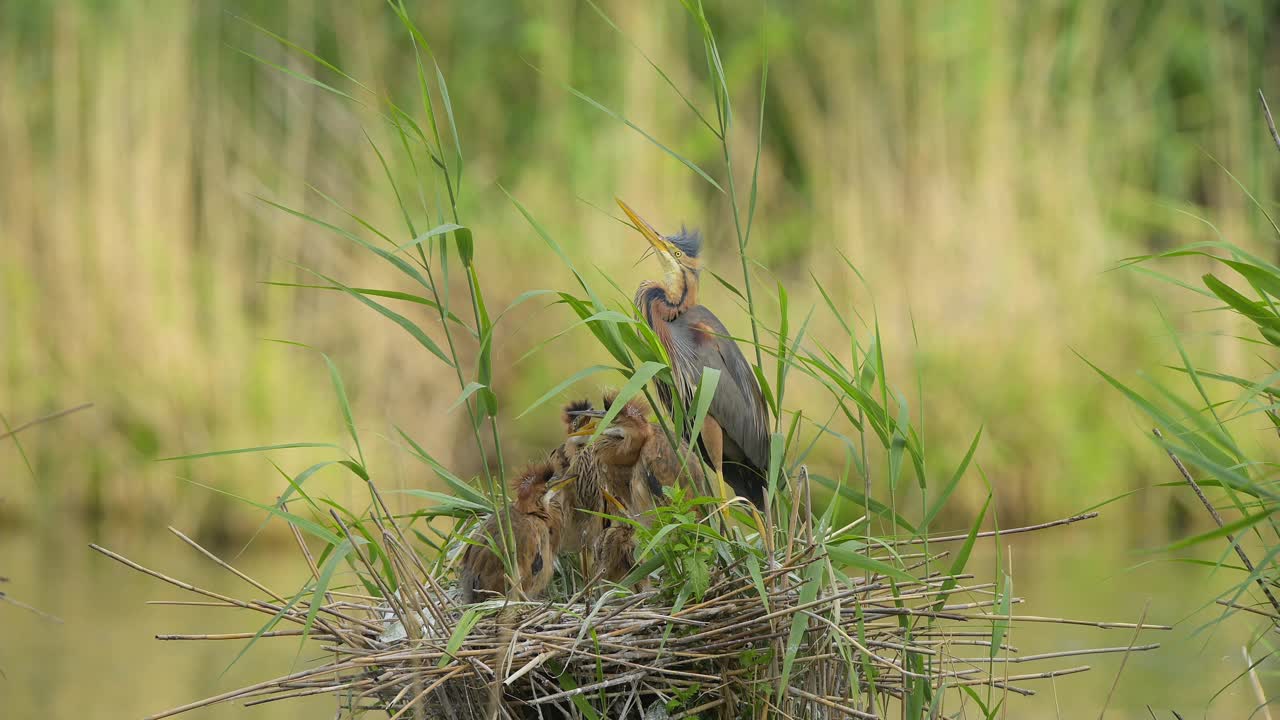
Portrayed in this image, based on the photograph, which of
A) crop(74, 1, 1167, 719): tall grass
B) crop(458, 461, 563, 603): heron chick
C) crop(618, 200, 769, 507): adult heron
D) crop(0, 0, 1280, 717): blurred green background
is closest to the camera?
crop(74, 1, 1167, 719): tall grass

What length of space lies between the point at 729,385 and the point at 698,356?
5.1 inches

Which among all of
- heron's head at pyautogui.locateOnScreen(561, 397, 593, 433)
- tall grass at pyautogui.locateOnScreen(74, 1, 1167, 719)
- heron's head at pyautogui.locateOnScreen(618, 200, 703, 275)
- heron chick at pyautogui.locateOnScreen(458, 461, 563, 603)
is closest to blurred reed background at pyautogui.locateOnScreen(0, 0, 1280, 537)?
heron's head at pyautogui.locateOnScreen(618, 200, 703, 275)

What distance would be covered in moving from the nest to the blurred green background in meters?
4.27

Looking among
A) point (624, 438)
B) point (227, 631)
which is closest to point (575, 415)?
point (624, 438)

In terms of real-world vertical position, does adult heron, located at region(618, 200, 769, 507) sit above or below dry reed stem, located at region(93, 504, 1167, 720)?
above

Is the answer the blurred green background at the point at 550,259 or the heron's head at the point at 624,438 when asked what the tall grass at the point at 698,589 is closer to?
the heron's head at the point at 624,438

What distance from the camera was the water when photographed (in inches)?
169

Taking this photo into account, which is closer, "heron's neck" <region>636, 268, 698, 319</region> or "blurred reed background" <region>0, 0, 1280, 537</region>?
"heron's neck" <region>636, 268, 698, 319</region>

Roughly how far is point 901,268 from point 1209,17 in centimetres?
267

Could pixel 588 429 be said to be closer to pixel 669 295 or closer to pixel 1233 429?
pixel 669 295

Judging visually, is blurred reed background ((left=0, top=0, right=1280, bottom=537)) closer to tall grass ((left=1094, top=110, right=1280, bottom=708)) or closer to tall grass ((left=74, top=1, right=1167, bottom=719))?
tall grass ((left=1094, top=110, right=1280, bottom=708))

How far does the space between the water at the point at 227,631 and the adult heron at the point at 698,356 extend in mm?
1051

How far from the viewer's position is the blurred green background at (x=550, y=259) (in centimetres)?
715

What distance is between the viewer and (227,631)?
5359 mm
